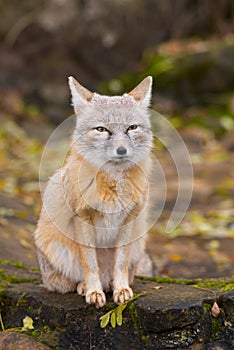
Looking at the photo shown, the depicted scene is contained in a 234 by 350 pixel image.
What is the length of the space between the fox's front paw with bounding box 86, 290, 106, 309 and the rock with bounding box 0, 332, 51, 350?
472mm

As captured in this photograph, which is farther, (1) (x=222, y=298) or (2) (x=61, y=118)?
(2) (x=61, y=118)

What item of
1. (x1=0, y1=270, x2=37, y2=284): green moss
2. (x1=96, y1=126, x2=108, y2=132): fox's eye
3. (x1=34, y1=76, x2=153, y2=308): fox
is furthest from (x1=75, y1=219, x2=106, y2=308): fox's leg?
(x1=0, y1=270, x2=37, y2=284): green moss

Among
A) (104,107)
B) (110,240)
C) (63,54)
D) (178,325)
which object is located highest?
(63,54)

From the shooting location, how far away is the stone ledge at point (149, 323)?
443 cm

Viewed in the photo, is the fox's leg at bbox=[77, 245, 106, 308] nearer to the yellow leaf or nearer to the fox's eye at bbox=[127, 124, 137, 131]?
the yellow leaf

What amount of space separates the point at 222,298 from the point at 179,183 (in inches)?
272

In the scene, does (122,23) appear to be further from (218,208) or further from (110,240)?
(110,240)

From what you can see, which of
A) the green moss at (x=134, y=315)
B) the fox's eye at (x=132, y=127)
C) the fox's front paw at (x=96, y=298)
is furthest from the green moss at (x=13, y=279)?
the fox's eye at (x=132, y=127)

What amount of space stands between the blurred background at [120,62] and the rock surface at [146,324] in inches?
368

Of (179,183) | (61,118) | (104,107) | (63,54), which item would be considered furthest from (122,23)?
(104,107)

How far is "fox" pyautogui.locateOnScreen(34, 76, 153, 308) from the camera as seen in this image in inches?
184

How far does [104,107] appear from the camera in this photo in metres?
4.75

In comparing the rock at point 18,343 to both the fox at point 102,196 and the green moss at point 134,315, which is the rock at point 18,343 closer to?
the fox at point 102,196

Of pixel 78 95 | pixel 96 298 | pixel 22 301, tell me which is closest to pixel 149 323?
pixel 96 298
